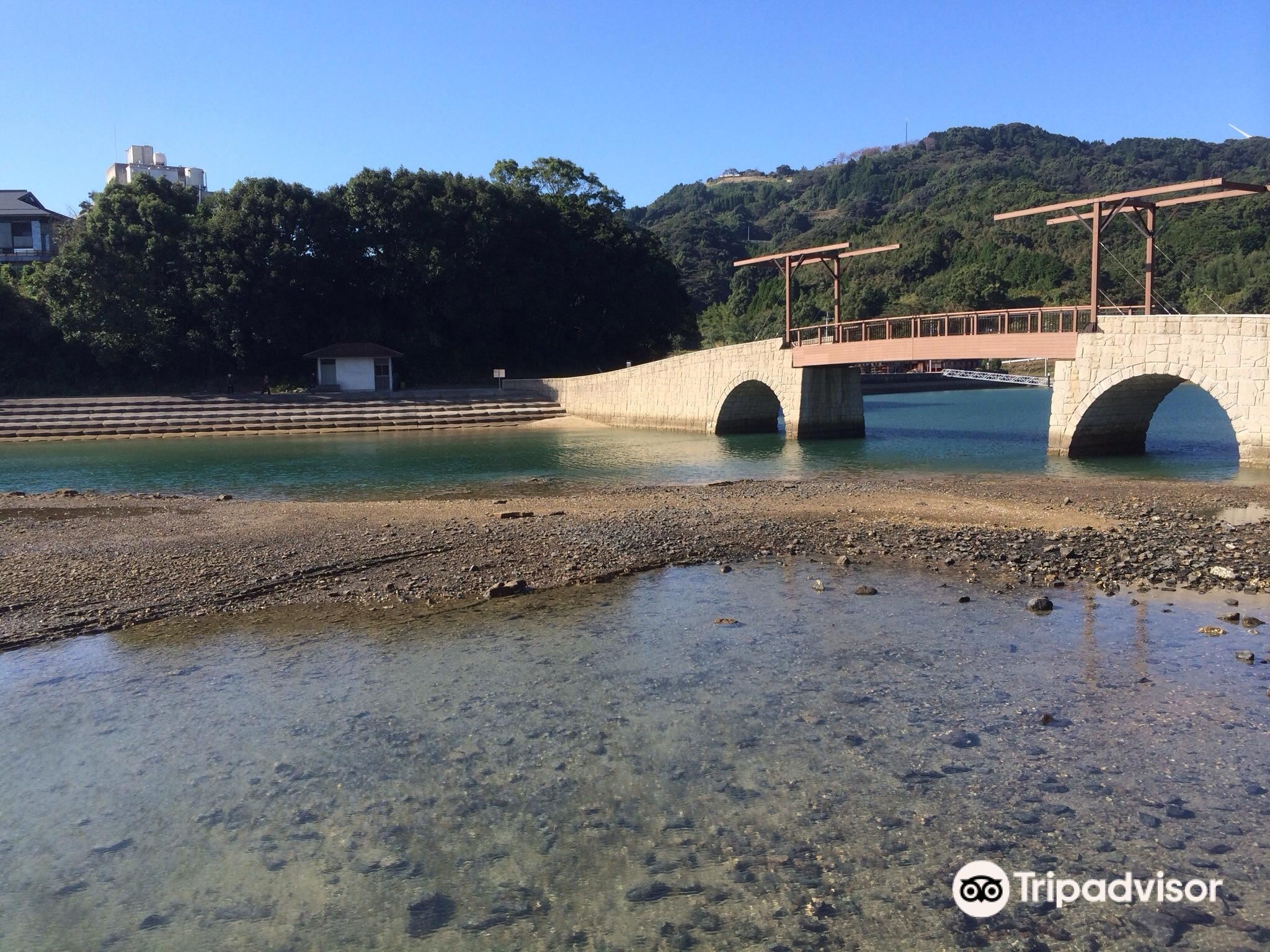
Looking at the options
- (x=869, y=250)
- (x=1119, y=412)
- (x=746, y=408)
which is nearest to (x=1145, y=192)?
(x=1119, y=412)

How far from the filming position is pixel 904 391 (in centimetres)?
7544

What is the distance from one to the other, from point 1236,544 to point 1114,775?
26.7ft

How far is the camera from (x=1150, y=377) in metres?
24.3

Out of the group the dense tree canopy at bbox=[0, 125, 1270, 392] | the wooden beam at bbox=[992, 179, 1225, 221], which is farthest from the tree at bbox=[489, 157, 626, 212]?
the wooden beam at bbox=[992, 179, 1225, 221]

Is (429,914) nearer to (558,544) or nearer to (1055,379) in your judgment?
(558,544)

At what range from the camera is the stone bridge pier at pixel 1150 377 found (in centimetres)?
2131

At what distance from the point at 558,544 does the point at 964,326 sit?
60.0 ft

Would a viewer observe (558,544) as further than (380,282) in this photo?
No

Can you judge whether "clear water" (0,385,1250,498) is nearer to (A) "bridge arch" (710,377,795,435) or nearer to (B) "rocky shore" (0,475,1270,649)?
(A) "bridge arch" (710,377,795,435)

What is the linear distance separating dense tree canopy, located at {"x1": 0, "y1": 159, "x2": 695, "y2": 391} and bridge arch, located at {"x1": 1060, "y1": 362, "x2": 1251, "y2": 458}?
33.6m

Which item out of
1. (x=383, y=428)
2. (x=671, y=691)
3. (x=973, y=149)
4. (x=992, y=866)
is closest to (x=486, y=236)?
(x=383, y=428)

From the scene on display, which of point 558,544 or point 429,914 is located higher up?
point 558,544

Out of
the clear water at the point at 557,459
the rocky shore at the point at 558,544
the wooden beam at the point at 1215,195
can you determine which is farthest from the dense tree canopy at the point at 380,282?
the rocky shore at the point at 558,544

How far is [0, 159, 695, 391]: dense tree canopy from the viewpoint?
47344mm
